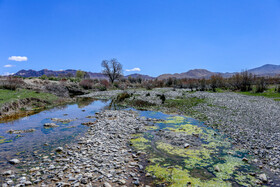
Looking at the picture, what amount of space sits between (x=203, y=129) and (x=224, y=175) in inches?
270

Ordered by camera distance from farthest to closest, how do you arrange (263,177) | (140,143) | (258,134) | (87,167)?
(258,134), (140,143), (87,167), (263,177)

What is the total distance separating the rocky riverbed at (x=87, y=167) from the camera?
660cm

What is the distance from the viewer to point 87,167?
7.64m

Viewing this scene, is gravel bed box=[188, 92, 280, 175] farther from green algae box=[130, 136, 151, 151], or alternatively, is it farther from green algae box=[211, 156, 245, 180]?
green algae box=[130, 136, 151, 151]

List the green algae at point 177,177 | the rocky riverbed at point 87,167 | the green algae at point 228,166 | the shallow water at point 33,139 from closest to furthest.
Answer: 1. the rocky riverbed at point 87,167
2. the green algae at point 177,177
3. the green algae at point 228,166
4. the shallow water at point 33,139

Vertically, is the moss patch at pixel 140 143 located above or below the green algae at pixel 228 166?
above

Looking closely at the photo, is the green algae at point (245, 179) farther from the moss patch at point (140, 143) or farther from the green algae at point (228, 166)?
the moss patch at point (140, 143)

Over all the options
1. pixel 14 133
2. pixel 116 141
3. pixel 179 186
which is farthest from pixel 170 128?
pixel 14 133

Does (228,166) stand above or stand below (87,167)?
below

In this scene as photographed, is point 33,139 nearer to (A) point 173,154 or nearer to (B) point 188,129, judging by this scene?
(A) point 173,154

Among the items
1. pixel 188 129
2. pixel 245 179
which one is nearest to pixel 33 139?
pixel 188 129

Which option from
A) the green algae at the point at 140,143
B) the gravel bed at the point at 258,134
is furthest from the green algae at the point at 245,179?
the green algae at the point at 140,143

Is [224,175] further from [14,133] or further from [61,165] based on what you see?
[14,133]

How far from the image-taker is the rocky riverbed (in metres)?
6.60
